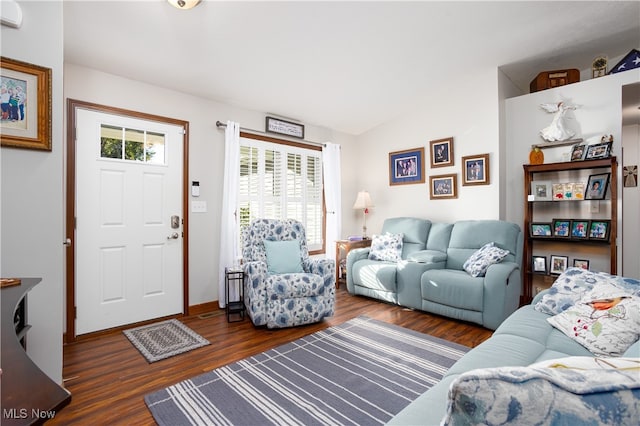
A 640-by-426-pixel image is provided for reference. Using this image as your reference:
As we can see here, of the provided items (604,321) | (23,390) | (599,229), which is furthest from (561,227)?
(23,390)

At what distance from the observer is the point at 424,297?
3357 mm

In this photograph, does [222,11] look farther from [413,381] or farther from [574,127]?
[574,127]

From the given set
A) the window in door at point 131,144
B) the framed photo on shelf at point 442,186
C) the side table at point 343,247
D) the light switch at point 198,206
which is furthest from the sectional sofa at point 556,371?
the window in door at point 131,144

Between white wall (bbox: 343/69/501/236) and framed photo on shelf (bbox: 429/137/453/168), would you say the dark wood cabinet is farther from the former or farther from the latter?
framed photo on shelf (bbox: 429/137/453/168)

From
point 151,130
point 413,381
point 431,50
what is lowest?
point 413,381

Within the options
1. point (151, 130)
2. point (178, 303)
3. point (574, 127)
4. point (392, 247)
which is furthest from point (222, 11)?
point (574, 127)

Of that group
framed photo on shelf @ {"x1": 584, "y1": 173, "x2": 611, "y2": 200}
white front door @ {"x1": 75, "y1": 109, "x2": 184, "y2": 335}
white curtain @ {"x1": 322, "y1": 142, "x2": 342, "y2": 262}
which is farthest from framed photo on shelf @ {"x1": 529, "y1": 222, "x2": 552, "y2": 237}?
white front door @ {"x1": 75, "y1": 109, "x2": 184, "y2": 335}

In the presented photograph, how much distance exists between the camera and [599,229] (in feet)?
10.3

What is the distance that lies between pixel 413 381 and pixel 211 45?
3097mm

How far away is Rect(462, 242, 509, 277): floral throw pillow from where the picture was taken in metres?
3.12

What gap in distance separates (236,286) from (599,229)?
3.88 meters

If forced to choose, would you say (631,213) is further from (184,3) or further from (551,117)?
(184,3)

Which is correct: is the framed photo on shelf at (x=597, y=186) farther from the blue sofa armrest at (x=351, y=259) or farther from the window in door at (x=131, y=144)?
the window in door at (x=131, y=144)

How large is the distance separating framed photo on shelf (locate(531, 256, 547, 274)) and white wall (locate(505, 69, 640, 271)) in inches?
18.8
